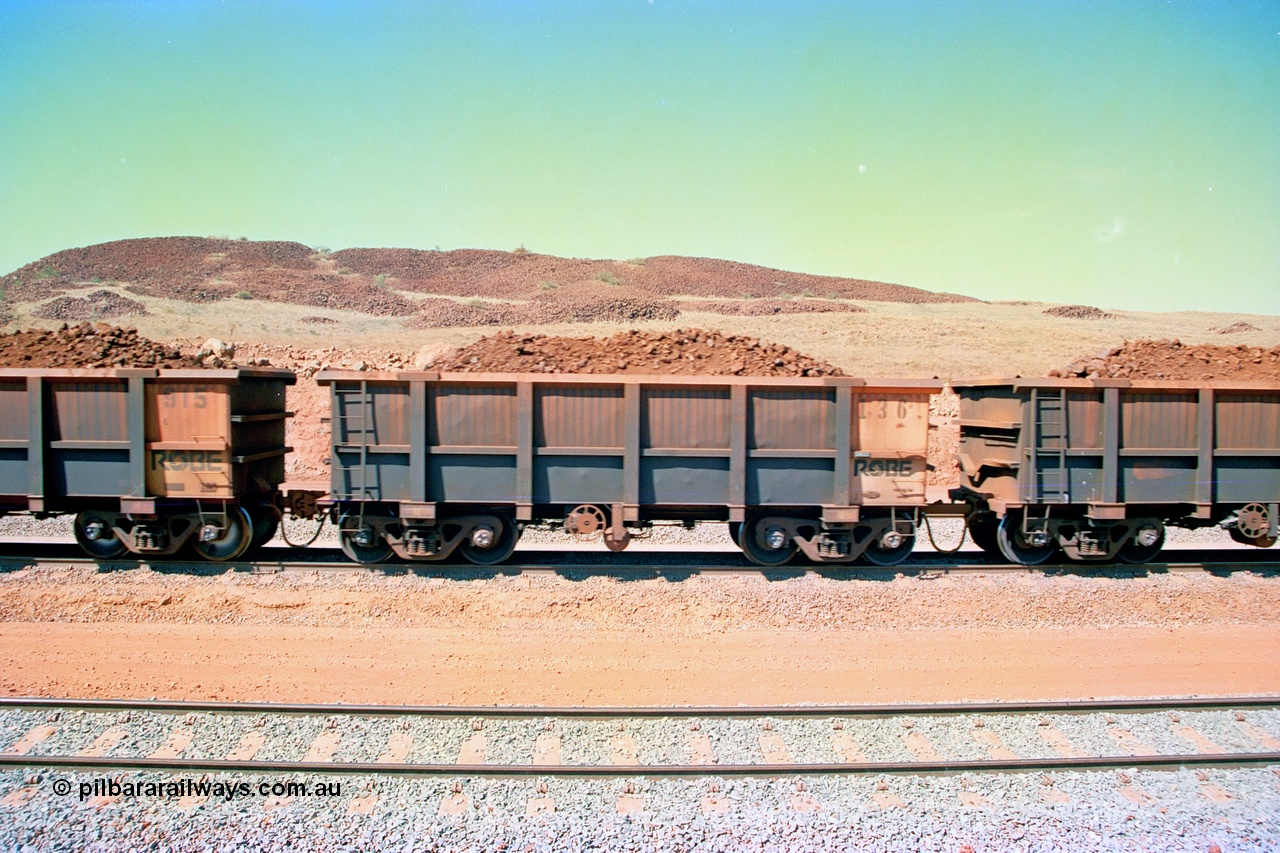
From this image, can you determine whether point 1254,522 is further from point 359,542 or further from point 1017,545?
point 359,542

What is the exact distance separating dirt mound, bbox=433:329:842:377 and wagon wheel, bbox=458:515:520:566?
216cm

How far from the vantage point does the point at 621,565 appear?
11.2 m

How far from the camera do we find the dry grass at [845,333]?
1137 inches

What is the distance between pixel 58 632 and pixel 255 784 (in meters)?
4.97

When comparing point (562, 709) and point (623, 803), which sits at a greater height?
point (562, 709)

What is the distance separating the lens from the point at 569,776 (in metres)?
5.89

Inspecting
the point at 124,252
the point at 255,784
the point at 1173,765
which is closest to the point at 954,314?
the point at 1173,765

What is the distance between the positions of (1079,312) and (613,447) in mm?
47491

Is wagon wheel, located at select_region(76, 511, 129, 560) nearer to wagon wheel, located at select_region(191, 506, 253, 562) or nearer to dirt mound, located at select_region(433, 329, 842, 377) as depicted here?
wagon wheel, located at select_region(191, 506, 253, 562)

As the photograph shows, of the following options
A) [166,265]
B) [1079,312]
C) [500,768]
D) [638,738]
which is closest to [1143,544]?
[638,738]

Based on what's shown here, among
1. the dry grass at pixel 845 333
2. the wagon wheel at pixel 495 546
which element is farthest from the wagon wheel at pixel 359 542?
the dry grass at pixel 845 333

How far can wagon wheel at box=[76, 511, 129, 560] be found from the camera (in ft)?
36.7

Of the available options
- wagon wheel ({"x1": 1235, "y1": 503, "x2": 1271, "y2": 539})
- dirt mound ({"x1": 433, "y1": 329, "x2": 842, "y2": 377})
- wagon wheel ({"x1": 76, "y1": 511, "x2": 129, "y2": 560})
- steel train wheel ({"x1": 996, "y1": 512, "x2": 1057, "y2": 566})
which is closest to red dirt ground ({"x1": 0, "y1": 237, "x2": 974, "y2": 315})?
wagon wheel ({"x1": 76, "y1": 511, "x2": 129, "y2": 560})

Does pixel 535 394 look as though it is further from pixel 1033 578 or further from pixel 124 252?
pixel 124 252
